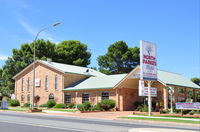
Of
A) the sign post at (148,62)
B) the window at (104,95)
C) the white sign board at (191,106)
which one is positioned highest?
the sign post at (148,62)

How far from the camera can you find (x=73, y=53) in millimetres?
70750

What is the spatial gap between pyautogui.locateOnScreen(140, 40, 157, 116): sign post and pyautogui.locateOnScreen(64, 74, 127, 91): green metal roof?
10.8 m

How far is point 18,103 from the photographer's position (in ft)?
157

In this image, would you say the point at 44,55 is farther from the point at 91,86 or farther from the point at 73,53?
the point at 91,86

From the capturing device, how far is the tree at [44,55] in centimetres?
6178

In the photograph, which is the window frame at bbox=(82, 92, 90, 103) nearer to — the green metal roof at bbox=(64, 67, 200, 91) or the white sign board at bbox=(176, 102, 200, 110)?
the green metal roof at bbox=(64, 67, 200, 91)

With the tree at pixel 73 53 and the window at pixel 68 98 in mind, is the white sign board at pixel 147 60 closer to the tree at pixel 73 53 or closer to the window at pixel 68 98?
the window at pixel 68 98

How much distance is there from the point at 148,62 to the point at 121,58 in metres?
42.3

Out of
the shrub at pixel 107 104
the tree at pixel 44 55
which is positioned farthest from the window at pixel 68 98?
the tree at pixel 44 55

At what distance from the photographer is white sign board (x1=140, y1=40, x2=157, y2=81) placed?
25031 mm

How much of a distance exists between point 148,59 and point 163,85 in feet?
34.2

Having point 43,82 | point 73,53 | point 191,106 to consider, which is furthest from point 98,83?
point 73,53

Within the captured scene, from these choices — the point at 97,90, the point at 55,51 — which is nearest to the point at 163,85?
the point at 97,90

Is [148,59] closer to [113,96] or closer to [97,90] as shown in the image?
[113,96]
